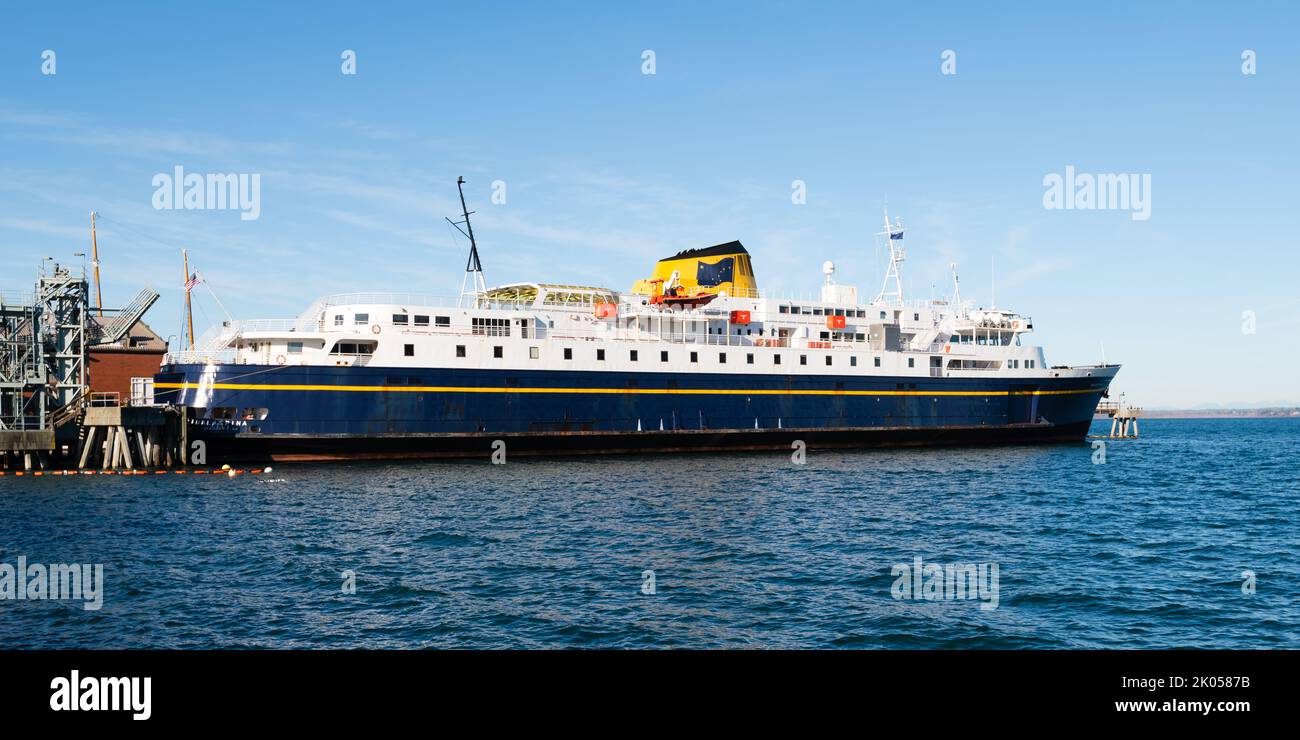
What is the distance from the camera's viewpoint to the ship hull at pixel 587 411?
3638 centimetres

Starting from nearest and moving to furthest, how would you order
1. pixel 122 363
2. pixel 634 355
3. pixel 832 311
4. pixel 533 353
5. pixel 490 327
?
pixel 490 327
pixel 533 353
pixel 634 355
pixel 832 311
pixel 122 363

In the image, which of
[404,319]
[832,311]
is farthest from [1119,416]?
[404,319]

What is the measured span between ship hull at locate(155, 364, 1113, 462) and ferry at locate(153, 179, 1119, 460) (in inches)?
3.2

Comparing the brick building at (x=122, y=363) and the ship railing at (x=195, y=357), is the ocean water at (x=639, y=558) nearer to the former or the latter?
the ship railing at (x=195, y=357)

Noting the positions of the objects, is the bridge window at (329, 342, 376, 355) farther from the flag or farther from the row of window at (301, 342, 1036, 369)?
the flag

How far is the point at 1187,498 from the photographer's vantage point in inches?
1210

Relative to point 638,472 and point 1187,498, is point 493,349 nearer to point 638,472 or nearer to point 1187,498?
point 638,472

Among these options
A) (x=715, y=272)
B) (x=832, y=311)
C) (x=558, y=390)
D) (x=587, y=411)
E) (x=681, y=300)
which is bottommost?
(x=587, y=411)

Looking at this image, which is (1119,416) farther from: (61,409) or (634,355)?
(61,409)

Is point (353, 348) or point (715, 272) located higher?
point (715, 272)

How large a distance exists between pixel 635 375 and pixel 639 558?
24.8 m

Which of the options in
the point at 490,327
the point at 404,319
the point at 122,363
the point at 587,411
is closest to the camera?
the point at 404,319

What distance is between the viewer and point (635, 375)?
43.1 metres
